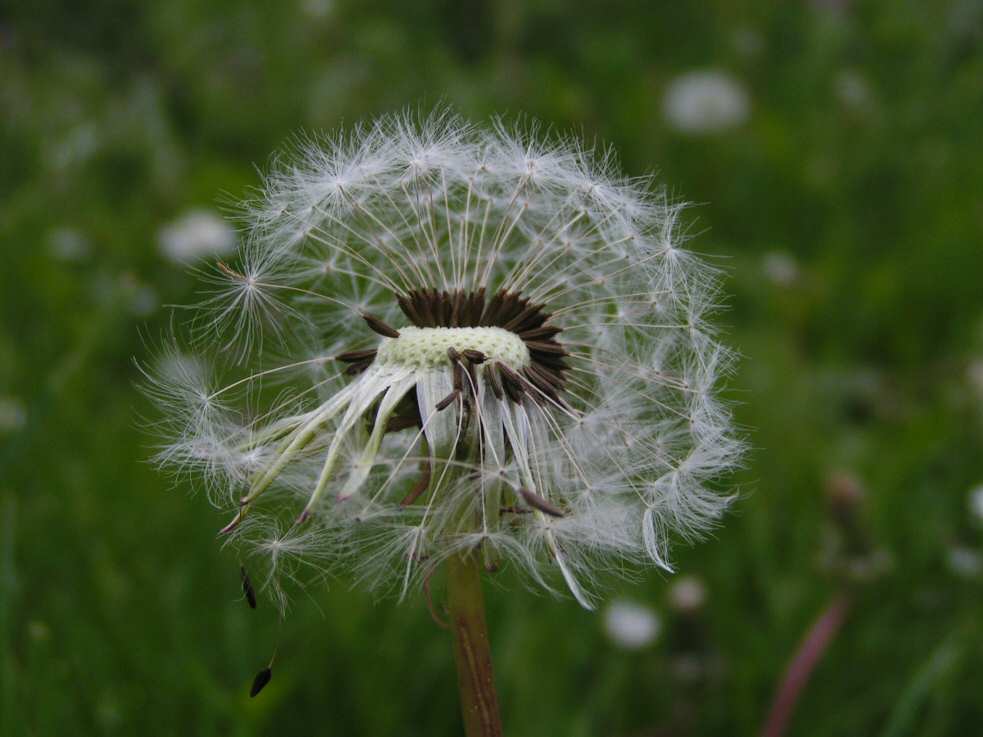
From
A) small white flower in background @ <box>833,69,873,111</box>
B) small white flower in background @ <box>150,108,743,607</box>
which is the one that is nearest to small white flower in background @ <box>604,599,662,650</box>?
small white flower in background @ <box>150,108,743,607</box>

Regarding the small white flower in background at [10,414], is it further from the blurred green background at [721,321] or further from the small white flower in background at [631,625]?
the small white flower in background at [631,625]

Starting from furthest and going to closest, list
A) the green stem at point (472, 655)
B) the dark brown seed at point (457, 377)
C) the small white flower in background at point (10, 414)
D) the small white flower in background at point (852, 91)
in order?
the small white flower in background at point (852, 91) → the small white flower in background at point (10, 414) → the dark brown seed at point (457, 377) → the green stem at point (472, 655)

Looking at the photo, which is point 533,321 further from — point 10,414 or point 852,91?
point 852,91

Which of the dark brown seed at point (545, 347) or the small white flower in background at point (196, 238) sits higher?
the small white flower in background at point (196, 238)

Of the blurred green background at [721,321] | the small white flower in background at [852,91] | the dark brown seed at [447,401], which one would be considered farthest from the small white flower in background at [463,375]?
the small white flower in background at [852,91]

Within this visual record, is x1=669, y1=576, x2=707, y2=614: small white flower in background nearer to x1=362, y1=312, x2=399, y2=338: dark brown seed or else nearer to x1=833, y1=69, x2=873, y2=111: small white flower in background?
x1=362, y1=312, x2=399, y2=338: dark brown seed

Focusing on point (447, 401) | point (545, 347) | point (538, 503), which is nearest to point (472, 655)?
point (538, 503)
